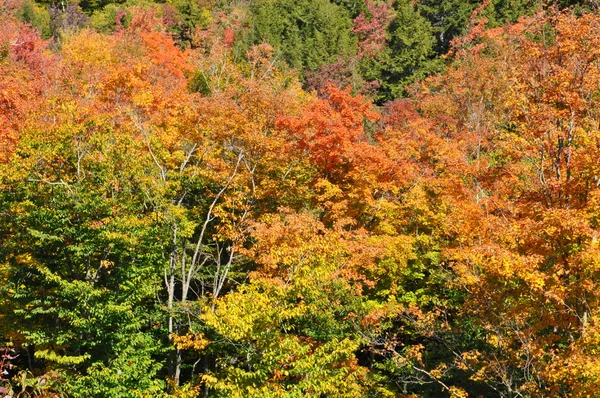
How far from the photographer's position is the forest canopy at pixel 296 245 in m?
11.6

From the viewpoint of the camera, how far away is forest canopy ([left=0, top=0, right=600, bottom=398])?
11.6 m

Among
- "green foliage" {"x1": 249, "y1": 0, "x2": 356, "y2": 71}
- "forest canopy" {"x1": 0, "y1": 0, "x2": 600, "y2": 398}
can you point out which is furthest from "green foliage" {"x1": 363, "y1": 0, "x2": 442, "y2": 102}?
"forest canopy" {"x1": 0, "y1": 0, "x2": 600, "y2": 398}

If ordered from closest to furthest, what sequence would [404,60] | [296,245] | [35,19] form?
[296,245], [404,60], [35,19]

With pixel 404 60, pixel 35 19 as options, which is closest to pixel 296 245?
pixel 404 60

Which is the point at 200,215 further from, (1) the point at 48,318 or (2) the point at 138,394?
(2) the point at 138,394

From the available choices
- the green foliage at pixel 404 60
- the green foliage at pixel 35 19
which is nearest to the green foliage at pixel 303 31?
the green foliage at pixel 404 60

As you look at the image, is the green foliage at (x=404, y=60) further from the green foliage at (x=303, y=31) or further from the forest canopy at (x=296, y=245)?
the forest canopy at (x=296, y=245)

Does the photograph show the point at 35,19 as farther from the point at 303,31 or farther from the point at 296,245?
the point at 296,245

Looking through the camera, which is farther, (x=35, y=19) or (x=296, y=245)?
(x=35, y=19)

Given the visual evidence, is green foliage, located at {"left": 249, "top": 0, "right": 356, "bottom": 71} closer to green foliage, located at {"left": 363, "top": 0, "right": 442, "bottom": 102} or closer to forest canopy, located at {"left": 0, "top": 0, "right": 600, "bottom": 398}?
green foliage, located at {"left": 363, "top": 0, "right": 442, "bottom": 102}

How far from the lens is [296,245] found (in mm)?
16781

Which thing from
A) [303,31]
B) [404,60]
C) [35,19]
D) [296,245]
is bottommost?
[296,245]

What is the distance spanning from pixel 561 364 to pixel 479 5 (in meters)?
57.9

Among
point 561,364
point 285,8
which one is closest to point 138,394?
point 561,364
